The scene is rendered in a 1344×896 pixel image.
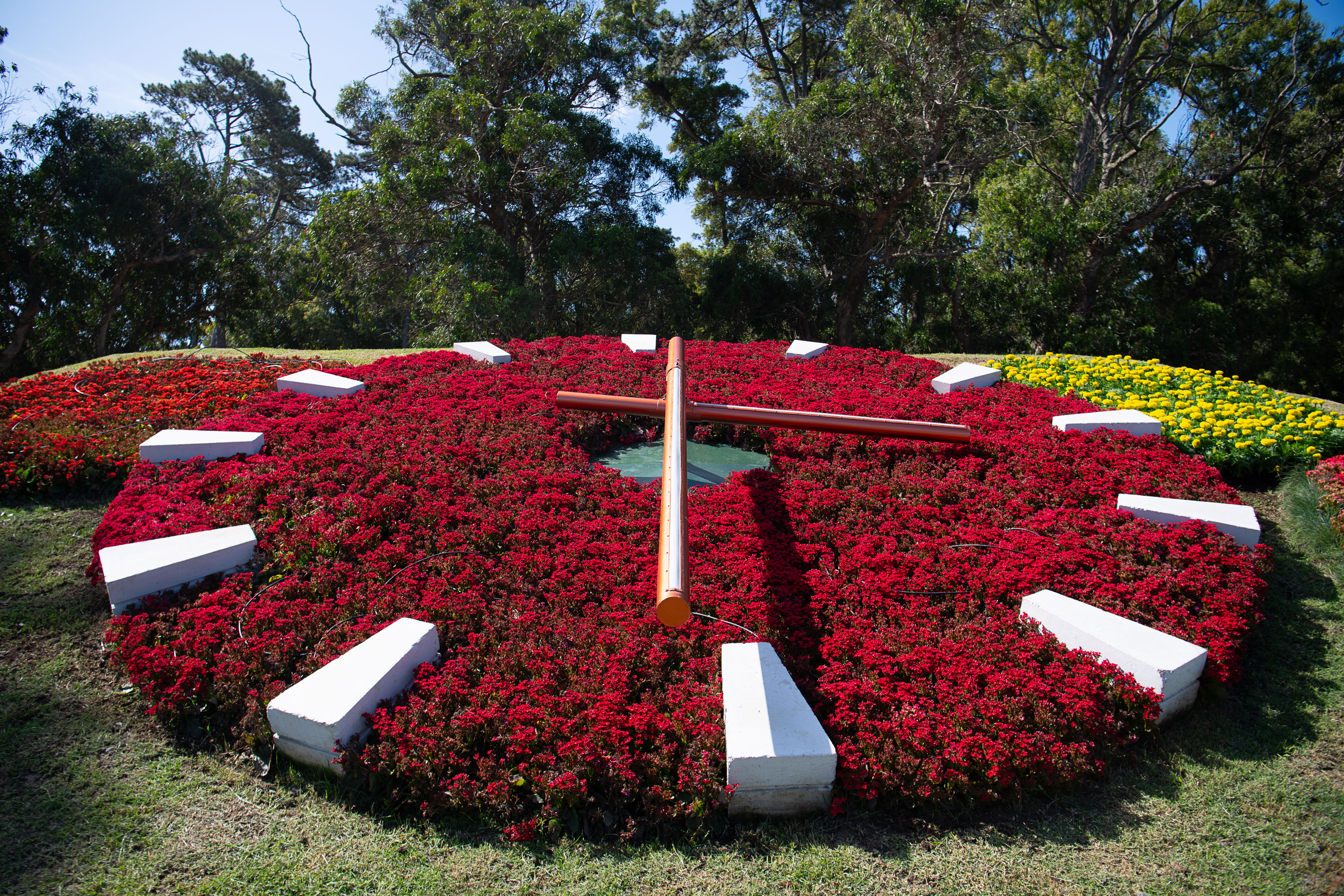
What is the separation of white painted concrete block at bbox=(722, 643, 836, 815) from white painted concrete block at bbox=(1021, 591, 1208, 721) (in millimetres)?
1408

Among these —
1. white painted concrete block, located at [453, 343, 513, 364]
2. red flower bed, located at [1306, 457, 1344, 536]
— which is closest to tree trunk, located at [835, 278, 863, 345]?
white painted concrete block, located at [453, 343, 513, 364]

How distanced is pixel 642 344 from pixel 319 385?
3362 millimetres

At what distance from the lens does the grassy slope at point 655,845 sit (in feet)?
8.02

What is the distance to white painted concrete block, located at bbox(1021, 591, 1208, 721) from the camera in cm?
314

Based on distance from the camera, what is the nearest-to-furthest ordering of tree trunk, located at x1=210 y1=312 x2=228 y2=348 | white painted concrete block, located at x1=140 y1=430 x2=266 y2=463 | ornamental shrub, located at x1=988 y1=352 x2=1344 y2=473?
white painted concrete block, located at x1=140 y1=430 x2=266 y2=463 < ornamental shrub, located at x1=988 y1=352 x2=1344 y2=473 < tree trunk, located at x1=210 y1=312 x2=228 y2=348

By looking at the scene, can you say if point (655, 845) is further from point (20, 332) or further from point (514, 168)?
point (20, 332)

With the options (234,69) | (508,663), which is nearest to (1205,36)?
(508,663)

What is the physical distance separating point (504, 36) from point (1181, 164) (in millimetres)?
15455

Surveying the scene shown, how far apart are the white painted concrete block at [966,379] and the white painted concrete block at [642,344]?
2.95m

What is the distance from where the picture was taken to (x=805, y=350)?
8086 mm

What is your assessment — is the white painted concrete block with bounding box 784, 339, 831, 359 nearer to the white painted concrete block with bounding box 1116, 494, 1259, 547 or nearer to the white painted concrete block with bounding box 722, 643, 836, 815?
the white painted concrete block with bounding box 1116, 494, 1259, 547

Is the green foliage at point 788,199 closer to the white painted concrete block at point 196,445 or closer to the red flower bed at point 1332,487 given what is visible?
the white painted concrete block at point 196,445

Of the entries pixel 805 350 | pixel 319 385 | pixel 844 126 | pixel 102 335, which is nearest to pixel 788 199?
pixel 844 126

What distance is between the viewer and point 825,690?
3.11 m
